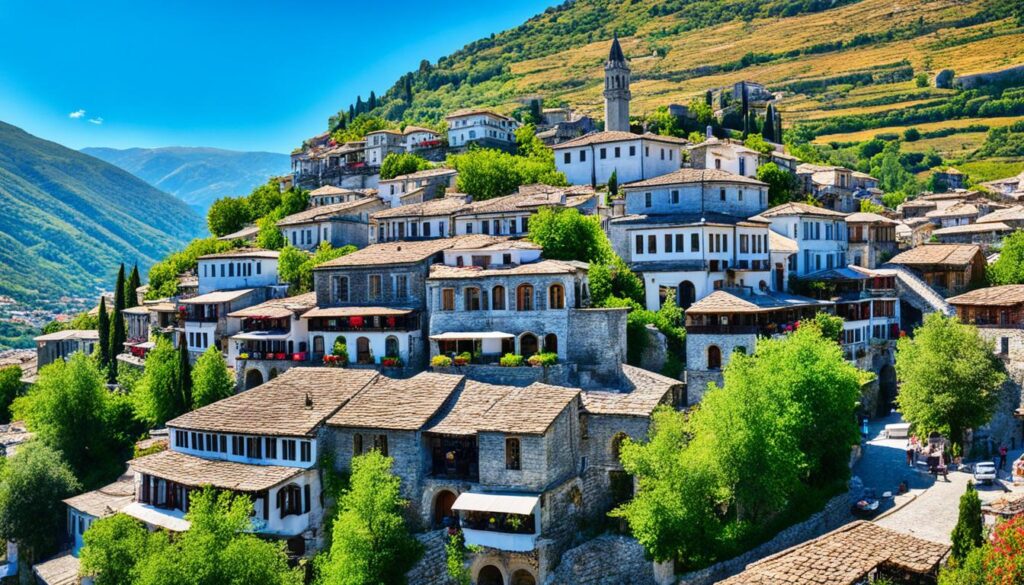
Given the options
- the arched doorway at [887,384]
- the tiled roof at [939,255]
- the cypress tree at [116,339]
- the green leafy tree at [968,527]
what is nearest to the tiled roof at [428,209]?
the cypress tree at [116,339]

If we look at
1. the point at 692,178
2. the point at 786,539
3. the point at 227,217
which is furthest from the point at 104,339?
the point at 786,539

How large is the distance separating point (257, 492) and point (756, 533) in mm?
19739

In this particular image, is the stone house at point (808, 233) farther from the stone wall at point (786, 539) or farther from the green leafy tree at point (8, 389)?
the green leafy tree at point (8, 389)

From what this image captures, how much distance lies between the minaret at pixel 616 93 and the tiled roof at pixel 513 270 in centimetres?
3745

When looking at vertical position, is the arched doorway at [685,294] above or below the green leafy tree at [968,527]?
above

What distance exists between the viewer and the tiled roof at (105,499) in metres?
42.2

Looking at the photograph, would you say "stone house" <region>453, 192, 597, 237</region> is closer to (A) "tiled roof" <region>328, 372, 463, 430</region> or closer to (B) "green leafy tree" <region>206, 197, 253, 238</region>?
(A) "tiled roof" <region>328, 372, 463, 430</region>

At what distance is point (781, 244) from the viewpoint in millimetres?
49844

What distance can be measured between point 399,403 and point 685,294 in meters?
16.6

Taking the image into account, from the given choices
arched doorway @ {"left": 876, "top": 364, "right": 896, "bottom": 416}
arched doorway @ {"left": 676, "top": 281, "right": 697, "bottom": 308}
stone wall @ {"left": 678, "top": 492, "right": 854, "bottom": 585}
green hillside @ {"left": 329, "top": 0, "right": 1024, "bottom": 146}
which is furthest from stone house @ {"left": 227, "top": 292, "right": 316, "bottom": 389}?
green hillside @ {"left": 329, "top": 0, "right": 1024, "bottom": 146}

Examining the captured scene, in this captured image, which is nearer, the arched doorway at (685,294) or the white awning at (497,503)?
the white awning at (497,503)

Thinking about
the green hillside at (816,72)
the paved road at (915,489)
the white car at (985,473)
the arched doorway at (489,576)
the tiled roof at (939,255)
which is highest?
the green hillside at (816,72)

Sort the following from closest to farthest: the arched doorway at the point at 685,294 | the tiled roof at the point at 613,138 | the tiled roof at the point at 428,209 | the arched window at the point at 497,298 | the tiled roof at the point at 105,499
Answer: the arched window at the point at 497,298 → the tiled roof at the point at 105,499 → the arched doorway at the point at 685,294 → the tiled roof at the point at 428,209 → the tiled roof at the point at 613,138

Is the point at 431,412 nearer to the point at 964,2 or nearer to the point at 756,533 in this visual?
the point at 756,533
